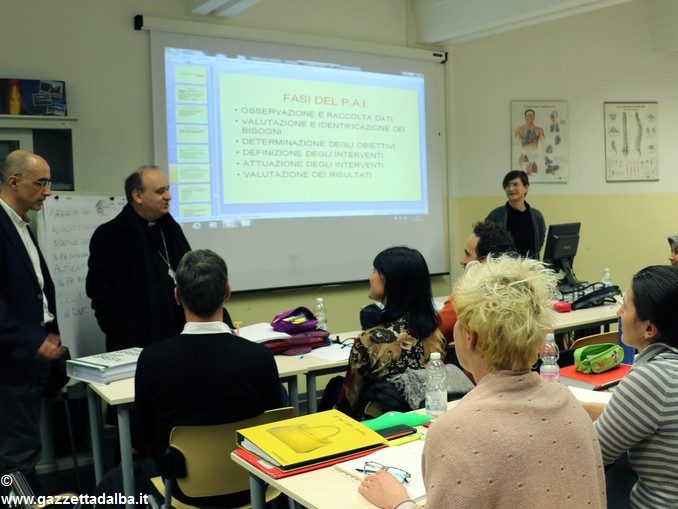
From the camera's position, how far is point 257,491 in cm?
204

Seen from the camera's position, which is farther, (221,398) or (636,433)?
(221,398)

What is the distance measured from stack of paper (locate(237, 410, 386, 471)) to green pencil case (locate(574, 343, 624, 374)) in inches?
45.6

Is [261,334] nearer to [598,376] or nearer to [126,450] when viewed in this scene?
[126,450]

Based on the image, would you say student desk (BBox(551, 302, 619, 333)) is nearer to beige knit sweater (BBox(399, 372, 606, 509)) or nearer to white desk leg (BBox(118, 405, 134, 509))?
white desk leg (BBox(118, 405, 134, 509))

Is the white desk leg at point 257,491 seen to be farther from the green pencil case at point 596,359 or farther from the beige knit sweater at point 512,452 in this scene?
the green pencil case at point 596,359

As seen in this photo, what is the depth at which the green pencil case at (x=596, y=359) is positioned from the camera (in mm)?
2820

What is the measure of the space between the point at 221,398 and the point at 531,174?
500cm

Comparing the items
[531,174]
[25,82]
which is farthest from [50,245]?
[531,174]

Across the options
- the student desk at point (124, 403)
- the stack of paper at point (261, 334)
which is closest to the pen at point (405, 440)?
the student desk at point (124, 403)

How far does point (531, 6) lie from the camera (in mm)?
5031

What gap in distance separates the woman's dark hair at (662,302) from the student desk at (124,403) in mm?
1762

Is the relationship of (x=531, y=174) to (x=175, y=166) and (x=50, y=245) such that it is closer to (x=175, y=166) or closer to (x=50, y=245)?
(x=175, y=166)

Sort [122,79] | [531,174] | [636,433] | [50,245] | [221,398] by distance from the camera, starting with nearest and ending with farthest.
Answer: [636,433]
[221,398]
[50,245]
[122,79]
[531,174]

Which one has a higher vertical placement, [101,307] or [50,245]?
[50,245]
